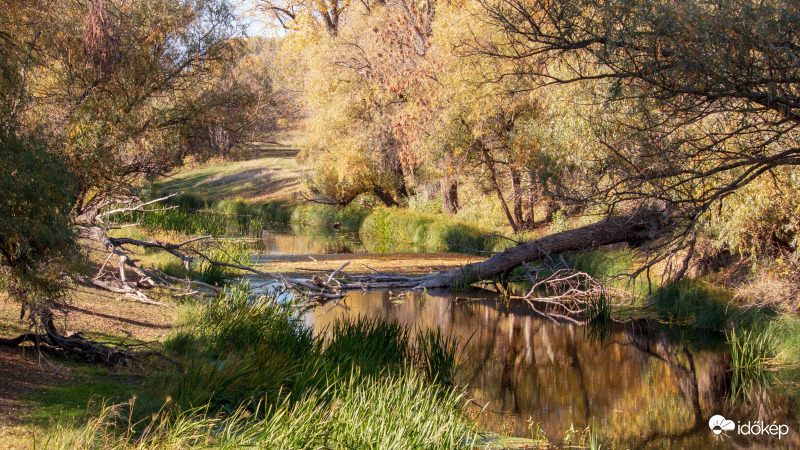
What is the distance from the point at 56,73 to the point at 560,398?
31.5 ft

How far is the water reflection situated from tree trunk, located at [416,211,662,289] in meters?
1.18

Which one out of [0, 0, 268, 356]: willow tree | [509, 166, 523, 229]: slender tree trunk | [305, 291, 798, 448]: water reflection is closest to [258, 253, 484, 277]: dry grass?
[509, 166, 523, 229]: slender tree trunk

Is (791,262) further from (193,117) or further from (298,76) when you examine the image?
(298,76)

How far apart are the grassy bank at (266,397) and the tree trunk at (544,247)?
588 centimetres

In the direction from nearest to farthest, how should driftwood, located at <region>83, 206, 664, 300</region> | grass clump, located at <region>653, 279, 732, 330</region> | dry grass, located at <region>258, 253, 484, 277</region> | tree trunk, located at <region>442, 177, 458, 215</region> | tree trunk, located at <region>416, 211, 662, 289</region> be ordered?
grass clump, located at <region>653, 279, 732, 330</region>, driftwood, located at <region>83, 206, 664, 300</region>, tree trunk, located at <region>416, 211, 662, 289</region>, dry grass, located at <region>258, 253, 484, 277</region>, tree trunk, located at <region>442, 177, 458, 215</region>

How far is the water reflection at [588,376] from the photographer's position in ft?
24.0

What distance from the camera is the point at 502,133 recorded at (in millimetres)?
17781

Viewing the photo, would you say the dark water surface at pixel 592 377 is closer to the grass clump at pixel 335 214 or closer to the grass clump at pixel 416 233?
the grass clump at pixel 416 233

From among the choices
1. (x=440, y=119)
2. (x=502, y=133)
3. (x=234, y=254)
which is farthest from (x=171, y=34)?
(x=502, y=133)

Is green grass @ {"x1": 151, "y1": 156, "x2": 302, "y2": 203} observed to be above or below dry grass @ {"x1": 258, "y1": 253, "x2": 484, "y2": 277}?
above

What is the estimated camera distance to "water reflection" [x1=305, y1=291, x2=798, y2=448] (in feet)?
24.0

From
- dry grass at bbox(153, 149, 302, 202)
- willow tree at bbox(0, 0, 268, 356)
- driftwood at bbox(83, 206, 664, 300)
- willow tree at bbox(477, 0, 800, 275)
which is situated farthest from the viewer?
dry grass at bbox(153, 149, 302, 202)

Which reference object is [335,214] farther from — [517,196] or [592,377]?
[592,377]

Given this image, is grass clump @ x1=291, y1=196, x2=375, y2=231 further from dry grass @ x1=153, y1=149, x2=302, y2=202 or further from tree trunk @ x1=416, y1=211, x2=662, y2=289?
tree trunk @ x1=416, y1=211, x2=662, y2=289
